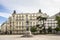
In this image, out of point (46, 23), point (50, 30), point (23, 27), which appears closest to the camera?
point (50, 30)

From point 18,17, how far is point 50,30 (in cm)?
2973

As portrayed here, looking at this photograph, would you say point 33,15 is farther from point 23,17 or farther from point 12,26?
point 12,26

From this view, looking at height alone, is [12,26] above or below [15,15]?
below

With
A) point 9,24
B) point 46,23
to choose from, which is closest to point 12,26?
point 9,24

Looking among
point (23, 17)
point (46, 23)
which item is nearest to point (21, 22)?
point (23, 17)

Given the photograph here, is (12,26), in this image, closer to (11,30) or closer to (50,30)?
(11,30)

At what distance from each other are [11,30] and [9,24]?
15.0 feet

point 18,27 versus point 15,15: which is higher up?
point 15,15

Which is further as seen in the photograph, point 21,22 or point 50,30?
point 21,22

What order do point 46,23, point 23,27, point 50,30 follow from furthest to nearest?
point 23,27 < point 46,23 < point 50,30

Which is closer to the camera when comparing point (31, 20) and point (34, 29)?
point (34, 29)

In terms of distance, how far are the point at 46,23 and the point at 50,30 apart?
581cm

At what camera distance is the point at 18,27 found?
96562 mm

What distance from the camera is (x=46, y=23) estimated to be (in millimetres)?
77625
